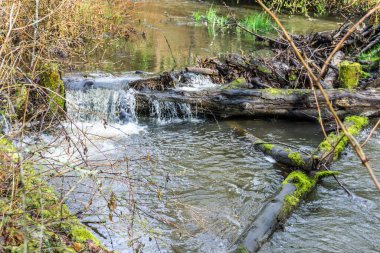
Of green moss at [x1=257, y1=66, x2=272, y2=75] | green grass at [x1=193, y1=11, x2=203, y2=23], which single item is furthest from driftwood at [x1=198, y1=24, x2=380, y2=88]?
green grass at [x1=193, y1=11, x2=203, y2=23]

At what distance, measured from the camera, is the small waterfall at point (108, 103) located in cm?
849

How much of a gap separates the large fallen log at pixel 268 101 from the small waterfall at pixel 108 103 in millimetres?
229

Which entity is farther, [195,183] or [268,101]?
[268,101]

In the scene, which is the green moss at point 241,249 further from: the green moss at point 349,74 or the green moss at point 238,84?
the green moss at point 349,74

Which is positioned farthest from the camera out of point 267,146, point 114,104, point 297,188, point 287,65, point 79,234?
point 287,65

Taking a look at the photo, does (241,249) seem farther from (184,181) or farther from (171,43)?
(171,43)

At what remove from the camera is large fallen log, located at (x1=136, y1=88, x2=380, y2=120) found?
7.68 meters

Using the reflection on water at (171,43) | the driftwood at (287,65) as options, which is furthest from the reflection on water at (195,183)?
the reflection on water at (171,43)

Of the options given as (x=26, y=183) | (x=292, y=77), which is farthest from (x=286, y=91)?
(x=26, y=183)

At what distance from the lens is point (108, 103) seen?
8719 mm

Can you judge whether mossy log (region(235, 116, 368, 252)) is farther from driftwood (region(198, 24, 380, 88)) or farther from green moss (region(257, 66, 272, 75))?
green moss (region(257, 66, 272, 75))

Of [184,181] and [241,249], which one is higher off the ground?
[241,249]

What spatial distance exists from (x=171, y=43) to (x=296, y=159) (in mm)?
A: 9762

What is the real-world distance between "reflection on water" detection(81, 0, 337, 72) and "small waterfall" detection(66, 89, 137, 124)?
632 mm
